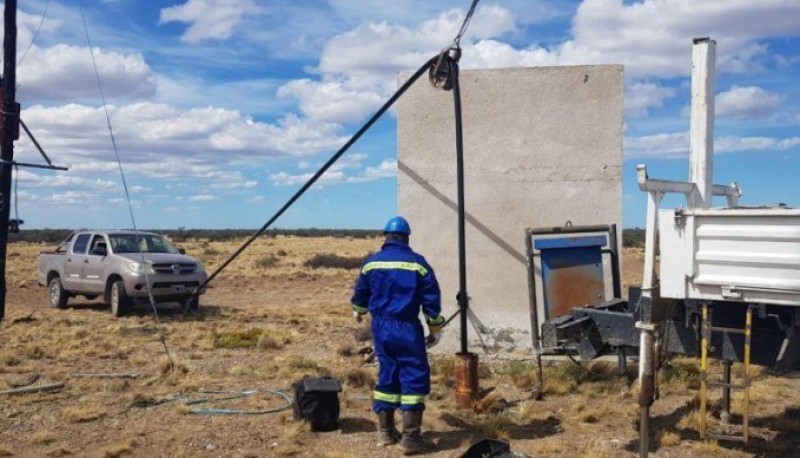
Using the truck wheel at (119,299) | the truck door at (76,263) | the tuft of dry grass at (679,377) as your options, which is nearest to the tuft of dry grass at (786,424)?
the tuft of dry grass at (679,377)

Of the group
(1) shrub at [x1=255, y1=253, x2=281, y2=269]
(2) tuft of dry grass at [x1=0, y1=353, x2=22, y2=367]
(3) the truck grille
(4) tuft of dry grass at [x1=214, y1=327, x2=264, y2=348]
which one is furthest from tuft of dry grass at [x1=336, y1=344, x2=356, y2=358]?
(1) shrub at [x1=255, y1=253, x2=281, y2=269]

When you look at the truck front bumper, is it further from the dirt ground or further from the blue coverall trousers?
the blue coverall trousers

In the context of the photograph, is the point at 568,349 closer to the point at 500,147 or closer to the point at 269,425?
the point at 269,425

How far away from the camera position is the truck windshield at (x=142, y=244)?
1806 centimetres

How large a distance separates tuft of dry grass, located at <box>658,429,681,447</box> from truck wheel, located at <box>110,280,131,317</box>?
492 inches

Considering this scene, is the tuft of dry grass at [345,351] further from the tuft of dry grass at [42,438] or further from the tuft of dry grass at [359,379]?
the tuft of dry grass at [42,438]

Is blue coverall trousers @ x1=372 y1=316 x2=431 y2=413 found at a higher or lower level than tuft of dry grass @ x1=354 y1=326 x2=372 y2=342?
higher

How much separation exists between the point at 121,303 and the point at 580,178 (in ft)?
34.5

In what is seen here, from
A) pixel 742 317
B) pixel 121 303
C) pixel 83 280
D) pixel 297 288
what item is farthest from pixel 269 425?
pixel 297 288

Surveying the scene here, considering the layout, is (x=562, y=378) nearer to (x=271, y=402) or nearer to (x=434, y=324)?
(x=434, y=324)

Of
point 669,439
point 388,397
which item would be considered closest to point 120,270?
point 388,397

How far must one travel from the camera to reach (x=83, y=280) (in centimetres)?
1839

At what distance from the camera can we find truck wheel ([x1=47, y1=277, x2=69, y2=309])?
19.2m

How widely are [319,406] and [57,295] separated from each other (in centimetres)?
1347
